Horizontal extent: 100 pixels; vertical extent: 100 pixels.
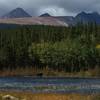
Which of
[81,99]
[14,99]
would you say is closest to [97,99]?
[81,99]

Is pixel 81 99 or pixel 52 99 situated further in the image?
pixel 52 99

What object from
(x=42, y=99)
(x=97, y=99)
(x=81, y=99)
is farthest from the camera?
(x=42, y=99)

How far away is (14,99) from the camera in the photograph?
160ft

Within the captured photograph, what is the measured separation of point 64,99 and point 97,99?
23.6 feet

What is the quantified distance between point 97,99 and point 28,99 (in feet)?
30.6

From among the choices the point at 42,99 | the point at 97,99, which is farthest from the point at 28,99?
the point at 97,99

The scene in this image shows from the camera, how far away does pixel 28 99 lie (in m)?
52.2

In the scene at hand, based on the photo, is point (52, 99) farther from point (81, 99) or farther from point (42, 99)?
point (81, 99)

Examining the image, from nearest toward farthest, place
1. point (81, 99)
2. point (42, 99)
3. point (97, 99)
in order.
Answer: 1. point (97, 99)
2. point (81, 99)
3. point (42, 99)

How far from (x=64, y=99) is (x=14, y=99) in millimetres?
7066

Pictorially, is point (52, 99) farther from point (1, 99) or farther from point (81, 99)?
point (1, 99)

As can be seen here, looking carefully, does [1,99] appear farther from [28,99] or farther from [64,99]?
[64,99]

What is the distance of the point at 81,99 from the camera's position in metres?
51.5

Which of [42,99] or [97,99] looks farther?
[42,99]
